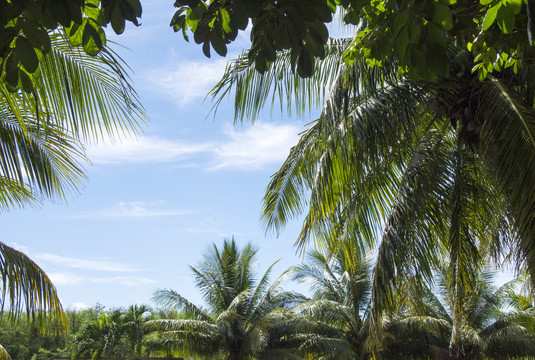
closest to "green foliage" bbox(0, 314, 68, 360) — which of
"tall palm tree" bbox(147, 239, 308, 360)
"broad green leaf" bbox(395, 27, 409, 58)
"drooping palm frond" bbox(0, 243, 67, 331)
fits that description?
"tall palm tree" bbox(147, 239, 308, 360)

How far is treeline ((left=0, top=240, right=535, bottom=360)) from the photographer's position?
17094 mm

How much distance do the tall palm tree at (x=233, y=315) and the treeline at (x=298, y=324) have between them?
33 millimetres

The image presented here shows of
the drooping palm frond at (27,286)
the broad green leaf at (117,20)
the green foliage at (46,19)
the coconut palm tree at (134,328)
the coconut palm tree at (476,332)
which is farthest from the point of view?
the coconut palm tree at (134,328)

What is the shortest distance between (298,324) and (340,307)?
162cm

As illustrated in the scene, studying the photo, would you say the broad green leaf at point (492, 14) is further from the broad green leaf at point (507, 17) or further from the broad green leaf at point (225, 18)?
the broad green leaf at point (225, 18)

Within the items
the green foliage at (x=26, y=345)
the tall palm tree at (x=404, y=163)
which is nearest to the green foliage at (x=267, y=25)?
the tall palm tree at (x=404, y=163)

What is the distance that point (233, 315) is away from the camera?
18.0 meters

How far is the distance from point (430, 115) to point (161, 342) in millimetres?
13505

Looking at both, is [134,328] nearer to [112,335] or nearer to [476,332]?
[112,335]

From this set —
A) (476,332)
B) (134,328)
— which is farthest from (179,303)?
(476,332)

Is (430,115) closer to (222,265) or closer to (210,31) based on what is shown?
(210,31)

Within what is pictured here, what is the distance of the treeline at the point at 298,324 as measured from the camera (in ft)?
56.1

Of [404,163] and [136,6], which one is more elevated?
[404,163]

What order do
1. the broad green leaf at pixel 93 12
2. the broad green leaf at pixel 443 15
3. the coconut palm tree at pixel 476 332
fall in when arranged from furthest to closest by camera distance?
the coconut palm tree at pixel 476 332
the broad green leaf at pixel 443 15
the broad green leaf at pixel 93 12
